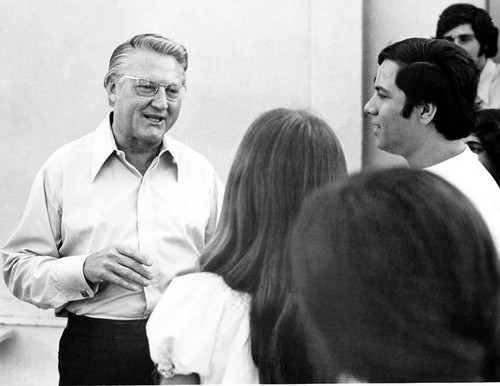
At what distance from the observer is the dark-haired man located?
9.29 ft

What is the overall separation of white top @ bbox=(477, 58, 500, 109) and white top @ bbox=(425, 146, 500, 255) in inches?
9.1

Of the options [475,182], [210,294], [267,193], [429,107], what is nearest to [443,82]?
[429,107]

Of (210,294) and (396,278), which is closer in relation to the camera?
(396,278)

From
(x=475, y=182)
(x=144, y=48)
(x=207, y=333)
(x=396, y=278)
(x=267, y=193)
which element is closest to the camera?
(x=396, y=278)

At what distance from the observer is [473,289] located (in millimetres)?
2266

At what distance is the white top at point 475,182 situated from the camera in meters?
2.72

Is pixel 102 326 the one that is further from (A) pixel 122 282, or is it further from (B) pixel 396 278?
(B) pixel 396 278

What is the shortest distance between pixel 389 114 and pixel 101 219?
1.08m

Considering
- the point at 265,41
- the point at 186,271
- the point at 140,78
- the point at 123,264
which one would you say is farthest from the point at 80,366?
the point at 265,41

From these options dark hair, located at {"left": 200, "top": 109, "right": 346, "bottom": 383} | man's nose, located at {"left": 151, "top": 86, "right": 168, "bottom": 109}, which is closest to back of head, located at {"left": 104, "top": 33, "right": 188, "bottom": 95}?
man's nose, located at {"left": 151, "top": 86, "right": 168, "bottom": 109}

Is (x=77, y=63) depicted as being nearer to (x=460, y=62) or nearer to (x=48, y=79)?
(x=48, y=79)

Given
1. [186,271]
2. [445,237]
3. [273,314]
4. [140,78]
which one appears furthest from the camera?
[140,78]

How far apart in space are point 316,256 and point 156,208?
85 centimetres

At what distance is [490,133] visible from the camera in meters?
2.95
